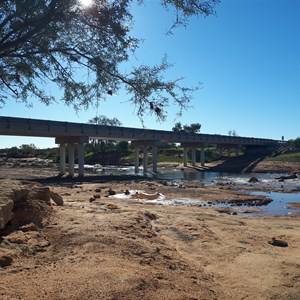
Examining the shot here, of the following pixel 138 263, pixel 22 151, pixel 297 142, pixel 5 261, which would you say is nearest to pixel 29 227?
pixel 5 261

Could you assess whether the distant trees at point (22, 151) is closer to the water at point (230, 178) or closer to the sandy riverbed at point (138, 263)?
the water at point (230, 178)

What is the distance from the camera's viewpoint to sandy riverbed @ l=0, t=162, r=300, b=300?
6.97 metres

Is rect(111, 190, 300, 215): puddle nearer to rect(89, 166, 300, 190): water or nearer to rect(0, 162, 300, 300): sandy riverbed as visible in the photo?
rect(0, 162, 300, 300): sandy riverbed

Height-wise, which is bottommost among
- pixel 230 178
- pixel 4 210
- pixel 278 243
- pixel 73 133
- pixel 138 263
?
pixel 230 178

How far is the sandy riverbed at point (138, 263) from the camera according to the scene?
6973 millimetres

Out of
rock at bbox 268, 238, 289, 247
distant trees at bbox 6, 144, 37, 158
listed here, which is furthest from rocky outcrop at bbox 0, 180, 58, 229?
distant trees at bbox 6, 144, 37, 158

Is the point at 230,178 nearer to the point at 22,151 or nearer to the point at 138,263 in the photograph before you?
the point at 138,263

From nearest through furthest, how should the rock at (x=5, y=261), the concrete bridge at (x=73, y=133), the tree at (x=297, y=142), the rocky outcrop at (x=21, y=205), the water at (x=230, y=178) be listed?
the rock at (x=5, y=261) → the rocky outcrop at (x=21, y=205) → the water at (x=230, y=178) → the concrete bridge at (x=73, y=133) → the tree at (x=297, y=142)

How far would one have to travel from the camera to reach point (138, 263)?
8.64 metres

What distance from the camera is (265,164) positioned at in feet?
269

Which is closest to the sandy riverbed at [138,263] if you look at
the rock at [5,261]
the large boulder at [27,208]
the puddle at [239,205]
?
the rock at [5,261]

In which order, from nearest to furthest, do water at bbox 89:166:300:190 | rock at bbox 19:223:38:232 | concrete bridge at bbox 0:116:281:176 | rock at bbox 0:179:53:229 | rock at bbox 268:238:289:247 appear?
rock at bbox 0:179:53:229, rock at bbox 19:223:38:232, rock at bbox 268:238:289:247, water at bbox 89:166:300:190, concrete bridge at bbox 0:116:281:176

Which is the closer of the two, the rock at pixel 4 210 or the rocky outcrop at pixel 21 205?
the rock at pixel 4 210

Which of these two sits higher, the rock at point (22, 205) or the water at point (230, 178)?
the rock at point (22, 205)
